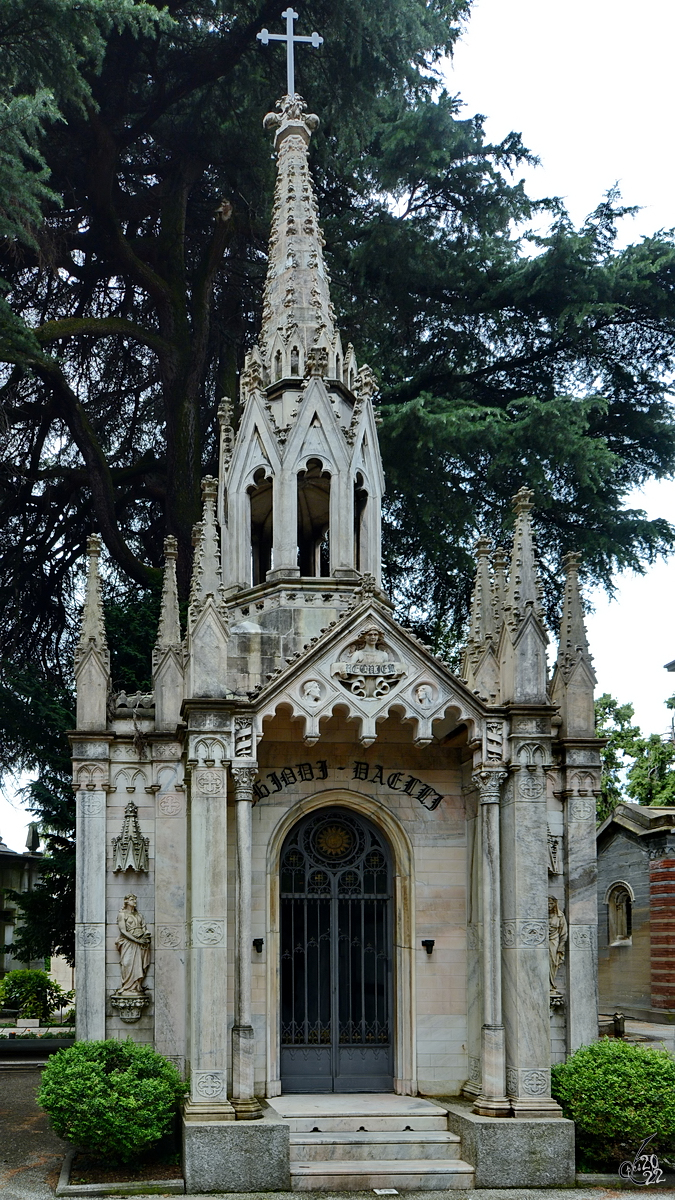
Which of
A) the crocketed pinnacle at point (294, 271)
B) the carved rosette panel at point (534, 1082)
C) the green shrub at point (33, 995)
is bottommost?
the green shrub at point (33, 995)

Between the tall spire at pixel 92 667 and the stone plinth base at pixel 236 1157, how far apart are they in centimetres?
500

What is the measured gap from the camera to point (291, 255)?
65.5ft

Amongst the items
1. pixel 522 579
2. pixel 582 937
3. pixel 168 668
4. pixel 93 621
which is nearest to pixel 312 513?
pixel 168 668

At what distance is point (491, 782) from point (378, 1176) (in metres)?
4.44

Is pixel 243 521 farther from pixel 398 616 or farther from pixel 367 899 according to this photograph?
pixel 398 616

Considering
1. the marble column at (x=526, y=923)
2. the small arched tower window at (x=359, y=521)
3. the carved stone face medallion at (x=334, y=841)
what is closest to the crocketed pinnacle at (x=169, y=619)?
the small arched tower window at (x=359, y=521)

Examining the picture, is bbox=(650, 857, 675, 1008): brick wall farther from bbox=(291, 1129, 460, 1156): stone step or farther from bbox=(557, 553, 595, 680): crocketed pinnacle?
bbox=(291, 1129, 460, 1156): stone step

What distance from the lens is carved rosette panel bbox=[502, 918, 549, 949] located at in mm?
15539

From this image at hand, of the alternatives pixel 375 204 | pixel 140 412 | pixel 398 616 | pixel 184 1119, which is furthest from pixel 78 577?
pixel 184 1119

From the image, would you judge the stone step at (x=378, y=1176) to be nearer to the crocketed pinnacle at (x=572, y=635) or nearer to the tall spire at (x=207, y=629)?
the tall spire at (x=207, y=629)

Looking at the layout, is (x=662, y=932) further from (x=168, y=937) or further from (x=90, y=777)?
(x=90, y=777)

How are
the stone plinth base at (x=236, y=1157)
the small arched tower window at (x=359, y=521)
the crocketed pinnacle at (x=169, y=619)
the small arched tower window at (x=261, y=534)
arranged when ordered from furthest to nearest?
the small arched tower window at (x=261, y=534)
the small arched tower window at (x=359, y=521)
the crocketed pinnacle at (x=169, y=619)
the stone plinth base at (x=236, y=1157)

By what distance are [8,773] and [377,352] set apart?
11.9m

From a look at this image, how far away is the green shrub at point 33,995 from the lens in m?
27.6
